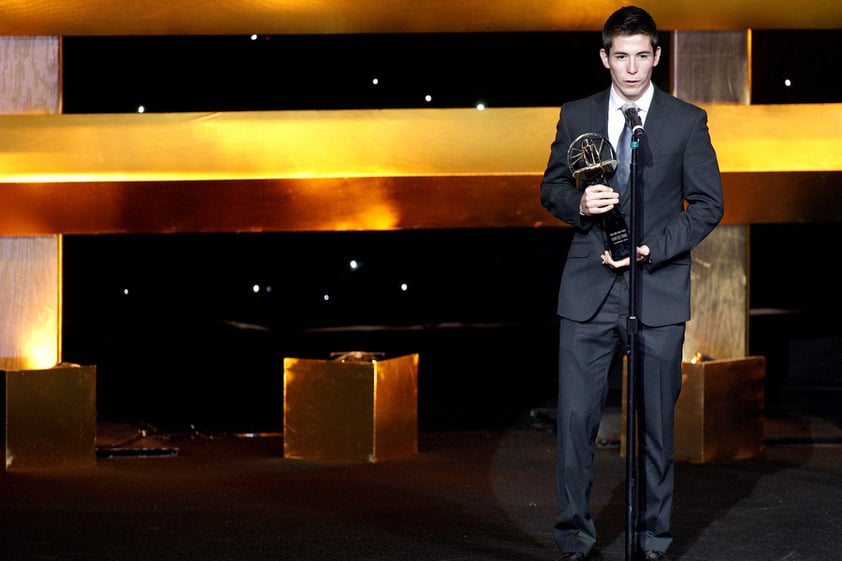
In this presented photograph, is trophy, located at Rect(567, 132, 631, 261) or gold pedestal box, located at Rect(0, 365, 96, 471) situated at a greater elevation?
trophy, located at Rect(567, 132, 631, 261)

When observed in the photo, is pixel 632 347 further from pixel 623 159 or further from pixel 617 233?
pixel 623 159

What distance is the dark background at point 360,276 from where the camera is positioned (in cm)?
701

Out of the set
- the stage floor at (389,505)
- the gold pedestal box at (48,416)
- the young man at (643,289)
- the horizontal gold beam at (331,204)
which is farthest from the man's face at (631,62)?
the gold pedestal box at (48,416)

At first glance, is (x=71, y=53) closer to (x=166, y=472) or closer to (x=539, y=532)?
(x=166, y=472)

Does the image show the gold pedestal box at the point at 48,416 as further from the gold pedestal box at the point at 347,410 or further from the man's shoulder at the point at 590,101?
the man's shoulder at the point at 590,101

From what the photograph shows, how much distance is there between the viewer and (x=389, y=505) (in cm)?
361

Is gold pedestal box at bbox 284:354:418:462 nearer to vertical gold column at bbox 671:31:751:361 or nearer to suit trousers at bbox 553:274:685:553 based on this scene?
vertical gold column at bbox 671:31:751:361

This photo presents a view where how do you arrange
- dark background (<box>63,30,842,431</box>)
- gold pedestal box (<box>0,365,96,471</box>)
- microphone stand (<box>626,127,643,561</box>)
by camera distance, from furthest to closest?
dark background (<box>63,30,842,431</box>) → gold pedestal box (<box>0,365,96,471</box>) → microphone stand (<box>626,127,643,561</box>)

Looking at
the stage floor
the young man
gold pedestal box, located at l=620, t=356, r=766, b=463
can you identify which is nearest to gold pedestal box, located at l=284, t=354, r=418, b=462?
the stage floor

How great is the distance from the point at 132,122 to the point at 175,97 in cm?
339

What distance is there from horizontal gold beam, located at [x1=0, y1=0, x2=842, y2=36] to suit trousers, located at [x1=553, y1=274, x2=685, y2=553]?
173 cm

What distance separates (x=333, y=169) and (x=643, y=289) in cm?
184

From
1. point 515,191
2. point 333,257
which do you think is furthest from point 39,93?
point 333,257

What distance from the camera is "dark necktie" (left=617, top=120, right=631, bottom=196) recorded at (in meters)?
2.74
